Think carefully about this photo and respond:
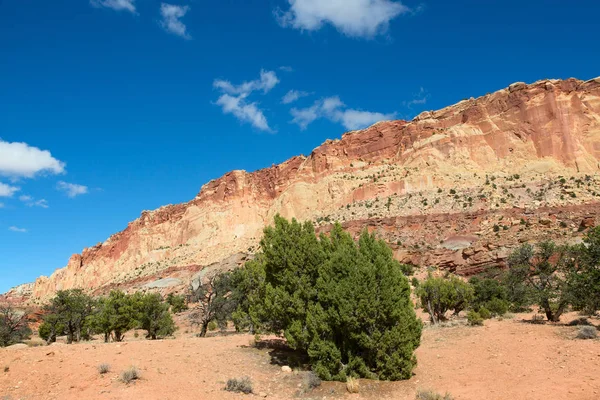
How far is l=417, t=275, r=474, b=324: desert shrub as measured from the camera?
24969 mm

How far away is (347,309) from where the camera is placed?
12469 millimetres

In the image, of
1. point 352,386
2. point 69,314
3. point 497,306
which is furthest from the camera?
point 497,306

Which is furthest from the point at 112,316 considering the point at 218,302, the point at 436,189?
the point at 436,189

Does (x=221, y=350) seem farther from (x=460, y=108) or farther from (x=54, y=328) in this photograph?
(x=460, y=108)

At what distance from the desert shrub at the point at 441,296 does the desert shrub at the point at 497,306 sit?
1.57 metres

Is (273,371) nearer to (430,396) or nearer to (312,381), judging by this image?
(312,381)

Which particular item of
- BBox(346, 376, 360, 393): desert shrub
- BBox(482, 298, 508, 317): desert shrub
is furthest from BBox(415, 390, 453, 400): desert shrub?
BBox(482, 298, 508, 317): desert shrub

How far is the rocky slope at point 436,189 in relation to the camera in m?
47.2

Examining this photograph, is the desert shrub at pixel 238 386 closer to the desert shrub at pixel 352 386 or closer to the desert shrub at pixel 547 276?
the desert shrub at pixel 352 386

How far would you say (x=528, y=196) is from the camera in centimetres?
5388

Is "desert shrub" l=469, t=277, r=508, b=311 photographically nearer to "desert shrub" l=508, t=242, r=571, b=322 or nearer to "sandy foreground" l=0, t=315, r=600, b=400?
"desert shrub" l=508, t=242, r=571, b=322

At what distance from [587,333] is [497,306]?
13.0m

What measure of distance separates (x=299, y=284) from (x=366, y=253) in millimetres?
2798

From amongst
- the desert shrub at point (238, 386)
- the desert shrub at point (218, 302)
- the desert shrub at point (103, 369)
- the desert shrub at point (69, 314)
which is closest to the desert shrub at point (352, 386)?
the desert shrub at point (238, 386)
